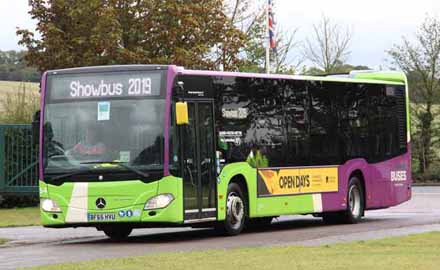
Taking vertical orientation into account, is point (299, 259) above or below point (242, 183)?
below

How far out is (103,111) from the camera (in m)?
19.5

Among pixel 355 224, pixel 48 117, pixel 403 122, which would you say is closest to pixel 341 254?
pixel 48 117

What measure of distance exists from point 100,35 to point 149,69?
16033 millimetres

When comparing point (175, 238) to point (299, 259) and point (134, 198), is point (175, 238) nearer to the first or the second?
point (134, 198)

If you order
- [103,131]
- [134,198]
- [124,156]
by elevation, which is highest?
[103,131]

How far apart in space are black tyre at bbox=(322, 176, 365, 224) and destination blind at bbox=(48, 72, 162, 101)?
714 centimetres

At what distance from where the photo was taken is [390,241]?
1800 cm

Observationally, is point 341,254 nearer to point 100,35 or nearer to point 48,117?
point 48,117

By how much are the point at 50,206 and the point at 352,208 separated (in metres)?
8.28

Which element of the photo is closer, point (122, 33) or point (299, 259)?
point (299, 259)

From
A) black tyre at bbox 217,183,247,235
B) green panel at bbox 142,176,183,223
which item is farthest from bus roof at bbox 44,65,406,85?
black tyre at bbox 217,183,247,235

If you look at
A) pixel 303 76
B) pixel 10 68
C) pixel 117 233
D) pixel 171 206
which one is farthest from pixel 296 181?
pixel 10 68

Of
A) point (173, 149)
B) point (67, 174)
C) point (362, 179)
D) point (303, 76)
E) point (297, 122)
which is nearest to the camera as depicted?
point (173, 149)

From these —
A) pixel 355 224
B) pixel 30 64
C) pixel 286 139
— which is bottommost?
pixel 355 224
